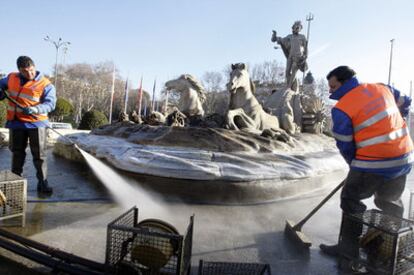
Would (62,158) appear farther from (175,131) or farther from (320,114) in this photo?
(320,114)

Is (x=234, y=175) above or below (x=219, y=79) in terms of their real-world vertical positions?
below

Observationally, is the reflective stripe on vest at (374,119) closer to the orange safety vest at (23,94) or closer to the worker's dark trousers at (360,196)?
the worker's dark trousers at (360,196)

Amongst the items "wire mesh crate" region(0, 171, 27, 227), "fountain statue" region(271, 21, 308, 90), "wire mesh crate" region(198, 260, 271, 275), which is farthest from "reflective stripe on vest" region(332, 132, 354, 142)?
"fountain statue" region(271, 21, 308, 90)

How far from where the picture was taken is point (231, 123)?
260 inches

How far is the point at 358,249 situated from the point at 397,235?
531mm

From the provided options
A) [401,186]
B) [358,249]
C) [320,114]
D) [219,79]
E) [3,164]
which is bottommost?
[3,164]

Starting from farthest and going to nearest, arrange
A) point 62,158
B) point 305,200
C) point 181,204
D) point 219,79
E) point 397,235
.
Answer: point 219,79 → point 62,158 → point 305,200 → point 181,204 → point 397,235

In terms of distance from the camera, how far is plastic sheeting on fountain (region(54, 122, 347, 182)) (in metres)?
4.78

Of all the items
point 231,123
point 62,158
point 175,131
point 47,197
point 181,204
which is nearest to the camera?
point 47,197

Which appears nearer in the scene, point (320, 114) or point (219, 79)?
point (320, 114)

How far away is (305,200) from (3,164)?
6.33 meters

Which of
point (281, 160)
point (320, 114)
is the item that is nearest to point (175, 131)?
point (281, 160)

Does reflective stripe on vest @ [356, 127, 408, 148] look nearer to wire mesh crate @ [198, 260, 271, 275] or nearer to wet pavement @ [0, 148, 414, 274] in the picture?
wet pavement @ [0, 148, 414, 274]

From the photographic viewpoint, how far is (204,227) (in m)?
3.75
